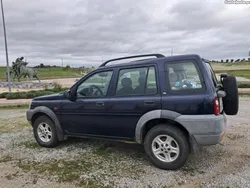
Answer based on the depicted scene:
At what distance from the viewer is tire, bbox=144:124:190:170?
11.2 feet

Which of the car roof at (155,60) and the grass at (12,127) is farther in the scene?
the grass at (12,127)

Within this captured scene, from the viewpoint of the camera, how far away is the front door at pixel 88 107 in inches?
161

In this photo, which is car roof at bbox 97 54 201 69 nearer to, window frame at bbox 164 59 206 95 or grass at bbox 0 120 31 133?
window frame at bbox 164 59 206 95

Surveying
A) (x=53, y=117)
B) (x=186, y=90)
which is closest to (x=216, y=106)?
(x=186, y=90)

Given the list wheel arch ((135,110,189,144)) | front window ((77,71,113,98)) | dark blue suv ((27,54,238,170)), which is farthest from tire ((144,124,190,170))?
front window ((77,71,113,98))

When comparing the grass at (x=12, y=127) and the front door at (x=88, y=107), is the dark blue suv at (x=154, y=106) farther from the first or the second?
the grass at (x=12, y=127)

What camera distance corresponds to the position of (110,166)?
3.77m

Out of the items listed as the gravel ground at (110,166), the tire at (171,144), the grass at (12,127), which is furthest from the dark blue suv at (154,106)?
the grass at (12,127)

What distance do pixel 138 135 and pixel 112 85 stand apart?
105 cm

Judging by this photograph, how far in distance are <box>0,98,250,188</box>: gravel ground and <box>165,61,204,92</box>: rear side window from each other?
1.36 meters

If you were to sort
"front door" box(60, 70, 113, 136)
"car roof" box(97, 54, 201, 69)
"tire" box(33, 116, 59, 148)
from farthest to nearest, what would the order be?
"tire" box(33, 116, 59, 148)
"front door" box(60, 70, 113, 136)
"car roof" box(97, 54, 201, 69)

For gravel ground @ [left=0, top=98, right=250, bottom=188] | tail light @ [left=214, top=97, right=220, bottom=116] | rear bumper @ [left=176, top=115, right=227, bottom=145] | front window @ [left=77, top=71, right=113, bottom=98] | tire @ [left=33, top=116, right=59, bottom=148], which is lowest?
gravel ground @ [left=0, top=98, right=250, bottom=188]

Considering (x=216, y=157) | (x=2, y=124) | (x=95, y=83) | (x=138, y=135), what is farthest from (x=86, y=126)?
(x=2, y=124)

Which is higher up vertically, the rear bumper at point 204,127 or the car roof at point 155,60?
the car roof at point 155,60
